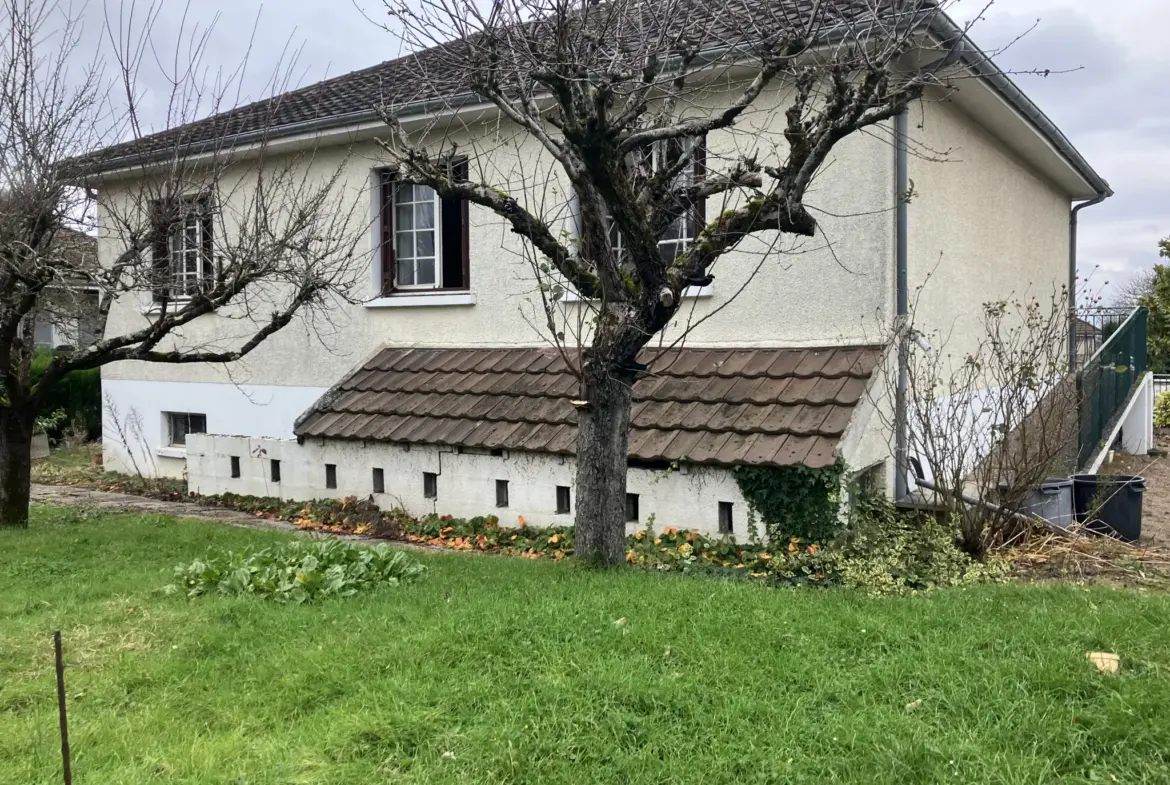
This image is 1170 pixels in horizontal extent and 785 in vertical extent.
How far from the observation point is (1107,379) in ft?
41.5

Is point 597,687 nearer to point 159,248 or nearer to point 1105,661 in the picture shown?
point 1105,661

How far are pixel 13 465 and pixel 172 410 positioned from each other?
501 centimetres

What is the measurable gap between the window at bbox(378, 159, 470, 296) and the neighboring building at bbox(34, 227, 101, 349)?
11.1ft

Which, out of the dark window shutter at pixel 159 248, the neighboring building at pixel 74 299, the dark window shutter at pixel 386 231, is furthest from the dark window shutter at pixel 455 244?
the neighboring building at pixel 74 299

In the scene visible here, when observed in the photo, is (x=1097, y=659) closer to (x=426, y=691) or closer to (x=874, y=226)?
(x=426, y=691)

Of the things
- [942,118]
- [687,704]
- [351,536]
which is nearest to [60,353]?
[351,536]

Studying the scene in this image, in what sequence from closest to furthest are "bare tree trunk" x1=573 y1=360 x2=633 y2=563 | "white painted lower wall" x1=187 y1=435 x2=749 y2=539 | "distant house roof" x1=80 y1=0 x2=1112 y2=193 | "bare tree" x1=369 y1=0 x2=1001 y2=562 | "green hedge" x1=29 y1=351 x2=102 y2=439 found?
"bare tree" x1=369 y1=0 x2=1001 y2=562 < "bare tree trunk" x1=573 y1=360 x2=633 y2=563 < "distant house roof" x1=80 y1=0 x2=1112 y2=193 < "white painted lower wall" x1=187 y1=435 x2=749 y2=539 < "green hedge" x1=29 y1=351 x2=102 y2=439

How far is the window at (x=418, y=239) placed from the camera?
1103 centimetres

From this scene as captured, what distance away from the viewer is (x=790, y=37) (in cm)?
566

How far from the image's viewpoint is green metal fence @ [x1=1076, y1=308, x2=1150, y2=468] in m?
10.7

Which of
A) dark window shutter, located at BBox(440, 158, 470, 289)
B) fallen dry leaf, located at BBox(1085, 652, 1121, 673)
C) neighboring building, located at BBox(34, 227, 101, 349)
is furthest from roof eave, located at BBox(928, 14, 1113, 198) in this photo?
neighboring building, located at BBox(34, 227, 101, 349)

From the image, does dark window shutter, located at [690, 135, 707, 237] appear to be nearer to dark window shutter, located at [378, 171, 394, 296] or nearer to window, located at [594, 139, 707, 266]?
window, located at [594, 139, 707, 266]

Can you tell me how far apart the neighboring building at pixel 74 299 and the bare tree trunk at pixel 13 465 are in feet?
3.84

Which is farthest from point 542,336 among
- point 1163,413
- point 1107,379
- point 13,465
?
point 1163,413
